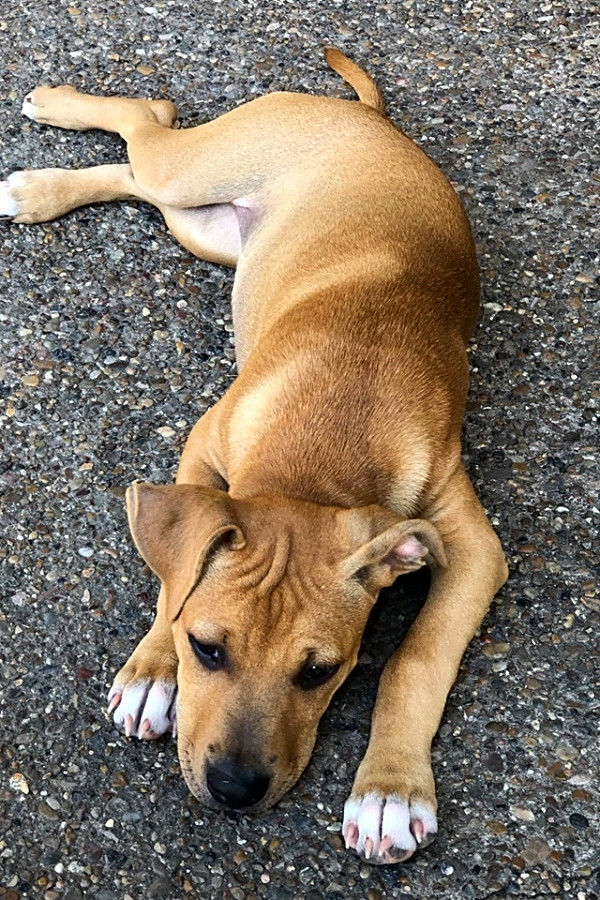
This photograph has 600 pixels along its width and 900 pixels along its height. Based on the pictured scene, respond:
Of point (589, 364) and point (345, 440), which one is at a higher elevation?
point (345, 440)

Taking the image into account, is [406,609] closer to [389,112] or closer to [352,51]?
[389,112]

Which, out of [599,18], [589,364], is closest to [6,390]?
[589,364]

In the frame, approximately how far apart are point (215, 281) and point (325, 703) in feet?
8.75

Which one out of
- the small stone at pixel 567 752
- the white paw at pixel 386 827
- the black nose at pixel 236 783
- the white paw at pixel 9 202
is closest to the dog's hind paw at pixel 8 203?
the white paw at pixel 9 202

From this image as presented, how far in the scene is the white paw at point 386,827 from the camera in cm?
350

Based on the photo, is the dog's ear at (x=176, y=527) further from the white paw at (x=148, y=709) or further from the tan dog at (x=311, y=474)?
the white paw at (x=148, y=709)

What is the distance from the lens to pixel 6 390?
4957 mm

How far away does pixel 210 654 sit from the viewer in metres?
3.32

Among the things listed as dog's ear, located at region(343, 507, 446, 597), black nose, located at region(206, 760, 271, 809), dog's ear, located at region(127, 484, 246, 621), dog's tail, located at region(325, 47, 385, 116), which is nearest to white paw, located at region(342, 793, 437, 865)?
black nose, located at region(206, 760, 271, 809)

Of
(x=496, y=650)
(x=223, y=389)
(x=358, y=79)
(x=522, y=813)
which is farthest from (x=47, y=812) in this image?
(x=358, y=79)

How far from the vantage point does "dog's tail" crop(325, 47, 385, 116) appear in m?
5.94

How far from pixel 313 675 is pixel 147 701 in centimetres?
72

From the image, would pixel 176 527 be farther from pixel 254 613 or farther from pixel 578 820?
pixel 578 820

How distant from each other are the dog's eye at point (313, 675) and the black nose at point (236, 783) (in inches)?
11.5
